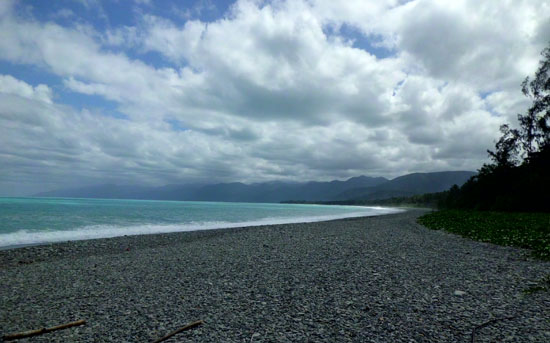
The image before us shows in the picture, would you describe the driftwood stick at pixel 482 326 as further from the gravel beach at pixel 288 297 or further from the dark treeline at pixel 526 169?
the dark treeline at pixel 526 169

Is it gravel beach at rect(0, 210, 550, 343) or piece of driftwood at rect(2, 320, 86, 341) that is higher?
piece of driftwood at rect(2, 320, 86, 341)

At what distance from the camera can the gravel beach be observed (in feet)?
20.2

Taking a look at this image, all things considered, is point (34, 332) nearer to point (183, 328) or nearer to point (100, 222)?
point (183, 328)

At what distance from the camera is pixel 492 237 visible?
19328 mm

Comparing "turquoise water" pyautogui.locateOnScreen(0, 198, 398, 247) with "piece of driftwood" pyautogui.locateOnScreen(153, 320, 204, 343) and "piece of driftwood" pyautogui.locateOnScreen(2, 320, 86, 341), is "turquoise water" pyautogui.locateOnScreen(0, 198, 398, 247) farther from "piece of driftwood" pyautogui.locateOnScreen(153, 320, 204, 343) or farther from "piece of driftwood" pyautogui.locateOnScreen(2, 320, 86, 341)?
"piece of driftwood" pyautogui.locateOnScreen(153, 320, 204, 343)

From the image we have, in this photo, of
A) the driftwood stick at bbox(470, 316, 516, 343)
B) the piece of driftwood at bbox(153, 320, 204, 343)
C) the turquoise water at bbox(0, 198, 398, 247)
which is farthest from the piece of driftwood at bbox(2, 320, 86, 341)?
the turquoise water at bbox(0, 198, 398, 247)

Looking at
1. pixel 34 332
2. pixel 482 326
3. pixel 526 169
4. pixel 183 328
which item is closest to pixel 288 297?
pixel 183 328

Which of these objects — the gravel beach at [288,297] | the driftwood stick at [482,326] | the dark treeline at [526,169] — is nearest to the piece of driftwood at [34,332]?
the gravel beach at [288,297]

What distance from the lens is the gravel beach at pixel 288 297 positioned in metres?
6.14

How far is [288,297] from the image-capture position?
8.21 metres

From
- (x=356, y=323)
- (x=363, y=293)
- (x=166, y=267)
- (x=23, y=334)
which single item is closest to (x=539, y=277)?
(x=363, y=293)

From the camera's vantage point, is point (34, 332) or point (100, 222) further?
point (100, 222)

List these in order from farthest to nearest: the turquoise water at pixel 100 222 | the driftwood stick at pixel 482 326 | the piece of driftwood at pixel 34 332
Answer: the turquoise water at pixel 100 222
the piece of driftwood at pixel 34 332
the driftwood stick at pixel 482 326

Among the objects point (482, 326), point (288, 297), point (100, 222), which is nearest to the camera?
point (482, 326)
